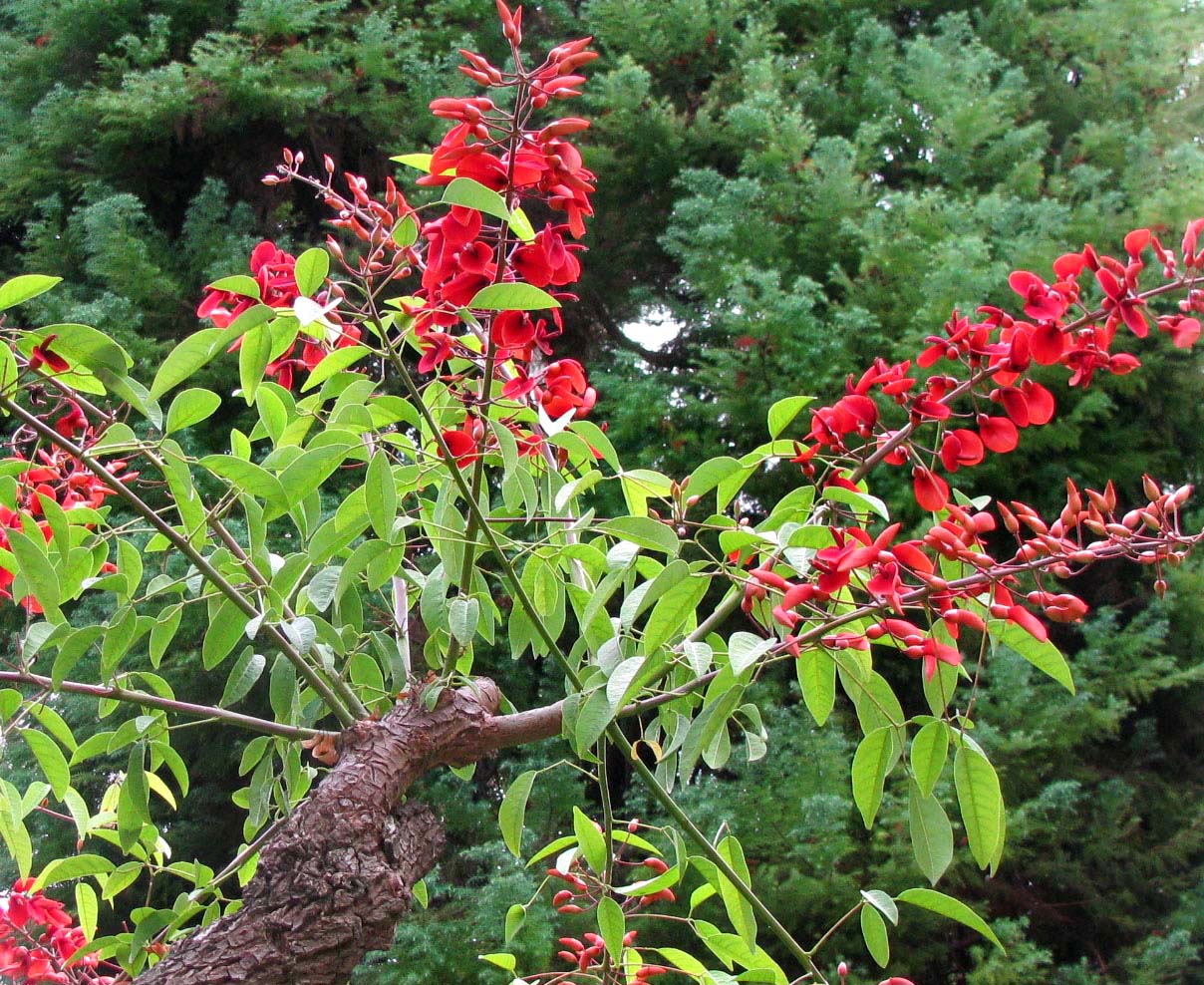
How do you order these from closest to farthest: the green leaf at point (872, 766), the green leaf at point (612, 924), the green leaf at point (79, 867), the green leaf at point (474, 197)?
the green leaf at point (474, 197), the green leaf at point (872, 766), the green leaf at point (612, 924), the green leaf at point (79, 867)

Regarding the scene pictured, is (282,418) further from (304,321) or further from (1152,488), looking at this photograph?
(1152,488)

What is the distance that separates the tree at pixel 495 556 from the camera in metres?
0.58

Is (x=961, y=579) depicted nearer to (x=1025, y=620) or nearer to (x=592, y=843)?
(x=1025, y=620)

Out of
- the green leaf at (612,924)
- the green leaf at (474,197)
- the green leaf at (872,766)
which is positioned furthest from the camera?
the green leaf at (612,924)

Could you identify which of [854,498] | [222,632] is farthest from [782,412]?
[222,632]

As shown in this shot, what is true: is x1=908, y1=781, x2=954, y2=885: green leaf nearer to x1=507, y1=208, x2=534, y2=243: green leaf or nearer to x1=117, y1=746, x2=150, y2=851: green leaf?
x1=507, y1=208, x2=534, y2=243: green leaf

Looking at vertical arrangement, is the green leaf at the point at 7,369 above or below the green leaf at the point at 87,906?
above

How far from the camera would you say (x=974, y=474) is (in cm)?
227

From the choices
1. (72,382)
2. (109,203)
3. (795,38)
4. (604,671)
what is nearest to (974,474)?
(795,38)

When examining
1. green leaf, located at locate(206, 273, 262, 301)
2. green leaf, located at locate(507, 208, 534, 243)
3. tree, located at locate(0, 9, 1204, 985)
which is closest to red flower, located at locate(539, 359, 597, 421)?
tree, located at locate(0, 9, 1204, 985)

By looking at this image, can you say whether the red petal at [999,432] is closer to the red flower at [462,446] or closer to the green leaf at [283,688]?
the red flower at [462,446]

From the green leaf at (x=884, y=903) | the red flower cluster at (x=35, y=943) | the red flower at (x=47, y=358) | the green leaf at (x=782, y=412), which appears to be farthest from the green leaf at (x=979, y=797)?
the red flower cluster at (x=35, y=943)

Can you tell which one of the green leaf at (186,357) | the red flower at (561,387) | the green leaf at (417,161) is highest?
the green leaf at (417,161)

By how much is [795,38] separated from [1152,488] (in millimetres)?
2949
